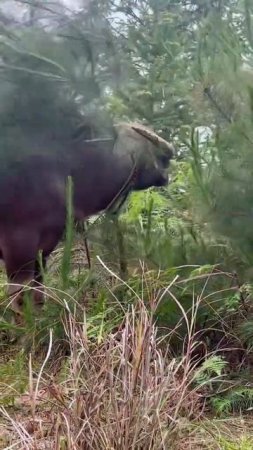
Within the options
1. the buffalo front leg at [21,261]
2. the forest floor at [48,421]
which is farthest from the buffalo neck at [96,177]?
the forest floor at [48,421]

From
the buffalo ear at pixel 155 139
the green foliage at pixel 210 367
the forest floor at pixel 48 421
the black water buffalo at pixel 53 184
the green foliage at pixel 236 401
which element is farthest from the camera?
the buffalo ear at pixel 155 139

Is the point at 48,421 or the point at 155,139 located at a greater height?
the point at 155,139

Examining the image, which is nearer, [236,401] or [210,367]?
[210,367]

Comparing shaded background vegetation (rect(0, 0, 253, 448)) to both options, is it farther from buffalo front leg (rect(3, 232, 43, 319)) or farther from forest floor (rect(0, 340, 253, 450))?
forest floor (rect(0, 340, 253, 450))

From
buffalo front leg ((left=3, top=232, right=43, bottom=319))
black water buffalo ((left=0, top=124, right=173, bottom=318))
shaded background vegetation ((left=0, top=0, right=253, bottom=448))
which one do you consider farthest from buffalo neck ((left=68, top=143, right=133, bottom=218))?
buffalo front leg ((left=3, top=232, right=43, bottom=319))

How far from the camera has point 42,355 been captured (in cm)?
355

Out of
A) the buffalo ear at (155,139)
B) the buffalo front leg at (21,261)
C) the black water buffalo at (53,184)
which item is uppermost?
the buffalo ear at (155,139)

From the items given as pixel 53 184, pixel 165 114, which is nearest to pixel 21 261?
pixel 53 184

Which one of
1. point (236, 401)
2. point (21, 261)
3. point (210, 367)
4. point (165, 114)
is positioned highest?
point (165, 114)

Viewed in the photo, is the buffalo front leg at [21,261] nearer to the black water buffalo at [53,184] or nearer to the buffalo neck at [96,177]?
the black water buffalo at [53,184]

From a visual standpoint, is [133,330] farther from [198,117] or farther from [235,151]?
[198,117]

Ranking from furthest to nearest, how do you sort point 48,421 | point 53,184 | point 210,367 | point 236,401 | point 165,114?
point 165,114
point 53,184
point 236,401
point 210,367
point 48,421

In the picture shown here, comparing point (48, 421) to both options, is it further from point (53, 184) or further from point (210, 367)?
point (53, 184)

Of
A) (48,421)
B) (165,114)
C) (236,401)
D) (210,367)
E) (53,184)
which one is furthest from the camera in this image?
(165,114)
